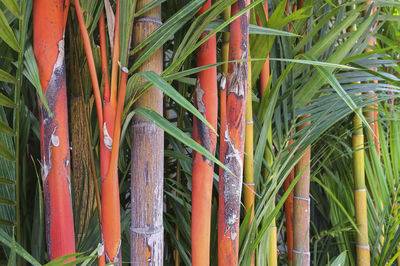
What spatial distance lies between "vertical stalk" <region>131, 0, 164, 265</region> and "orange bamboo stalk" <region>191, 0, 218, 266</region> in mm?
60

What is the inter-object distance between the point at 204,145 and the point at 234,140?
41mm

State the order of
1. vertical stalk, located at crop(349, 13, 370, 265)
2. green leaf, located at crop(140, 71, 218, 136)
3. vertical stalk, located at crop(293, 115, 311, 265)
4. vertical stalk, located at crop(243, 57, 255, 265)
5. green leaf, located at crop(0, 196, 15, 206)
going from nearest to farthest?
green leaf, located at crop(140, 71, 218, 136) → green leaf, located at crop(0, 196, 15, 206) → vertical stalk, located at crop(243, 57, 255, 265) → vertical stalk, located at crop(293, 115, 311, 265) → vertical stalk, located at crop(349, 13, 370, 265)

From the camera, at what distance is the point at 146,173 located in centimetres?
48

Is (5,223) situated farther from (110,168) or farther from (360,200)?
(360,200)

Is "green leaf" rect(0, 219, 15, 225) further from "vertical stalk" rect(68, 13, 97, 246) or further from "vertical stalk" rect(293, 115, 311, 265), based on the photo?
"vertical stalk" rect(293, 115, 311, 265)

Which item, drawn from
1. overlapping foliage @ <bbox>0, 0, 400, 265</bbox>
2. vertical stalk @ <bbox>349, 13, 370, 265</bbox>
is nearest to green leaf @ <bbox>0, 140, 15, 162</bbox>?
overlapping foliage @ <bbox>0, 0, 400, 265</bbox>

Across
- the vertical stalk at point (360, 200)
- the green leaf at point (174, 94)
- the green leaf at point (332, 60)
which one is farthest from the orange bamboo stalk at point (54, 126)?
the vertical stalk at point (360, 200)

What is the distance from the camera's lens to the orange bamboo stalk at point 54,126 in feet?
1.43

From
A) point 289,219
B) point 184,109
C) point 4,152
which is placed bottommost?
point 289,219

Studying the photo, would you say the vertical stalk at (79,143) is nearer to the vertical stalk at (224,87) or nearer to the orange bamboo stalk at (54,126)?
the orange bamboo stalk at (54,126)

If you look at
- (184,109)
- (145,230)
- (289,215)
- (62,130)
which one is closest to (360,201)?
(289,215)

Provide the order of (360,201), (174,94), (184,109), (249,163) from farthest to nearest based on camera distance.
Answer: (360,201) → (184,109) → (249,163) → (174,94)

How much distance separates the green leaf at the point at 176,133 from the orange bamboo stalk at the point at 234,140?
12cm

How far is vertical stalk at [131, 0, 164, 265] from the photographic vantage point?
0.48 m
